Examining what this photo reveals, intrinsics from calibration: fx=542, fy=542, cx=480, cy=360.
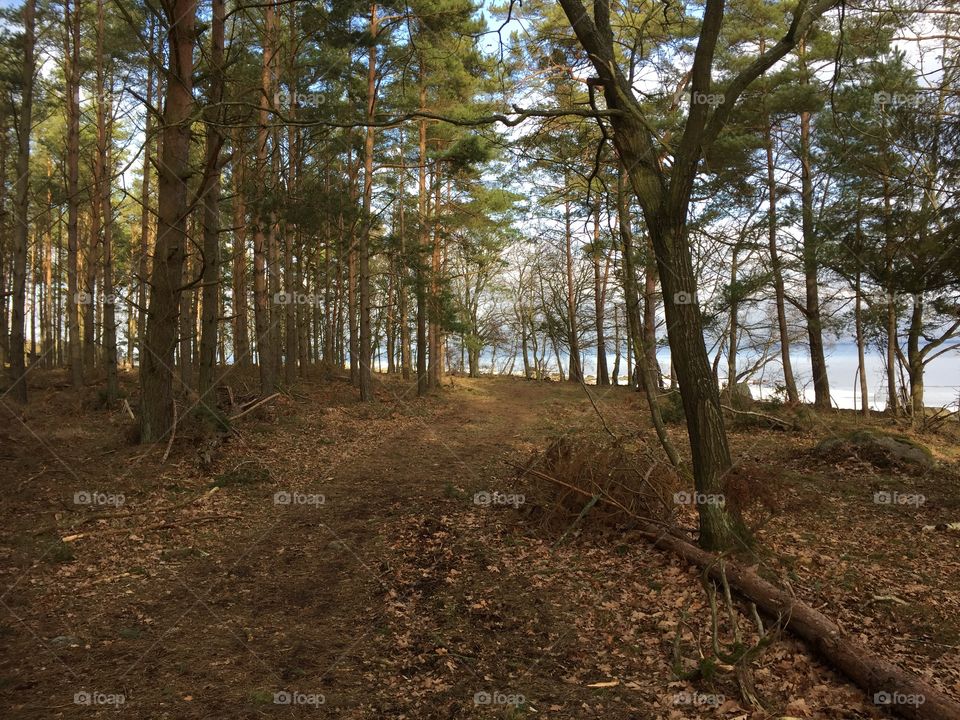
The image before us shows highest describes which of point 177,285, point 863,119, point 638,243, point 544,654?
point 863,119

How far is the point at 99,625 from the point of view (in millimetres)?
3787

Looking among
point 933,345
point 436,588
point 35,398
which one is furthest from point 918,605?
point 35,398

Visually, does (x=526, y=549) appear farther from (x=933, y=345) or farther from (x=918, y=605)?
(x=933, y=345)

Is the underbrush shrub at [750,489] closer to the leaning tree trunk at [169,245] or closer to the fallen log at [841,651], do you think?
the fallen log at [841,651]

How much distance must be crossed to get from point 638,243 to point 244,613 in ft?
36.3
